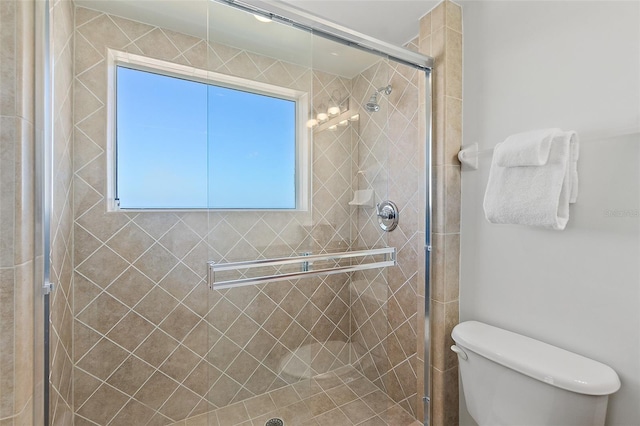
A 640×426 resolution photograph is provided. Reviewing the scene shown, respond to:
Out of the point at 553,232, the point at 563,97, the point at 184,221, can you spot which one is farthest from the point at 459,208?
the point at 184,221

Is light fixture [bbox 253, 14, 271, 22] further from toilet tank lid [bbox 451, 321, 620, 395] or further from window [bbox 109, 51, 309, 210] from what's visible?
toilet tank lid [bbox 451, 321, 620, 395]

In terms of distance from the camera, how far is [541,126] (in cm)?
113

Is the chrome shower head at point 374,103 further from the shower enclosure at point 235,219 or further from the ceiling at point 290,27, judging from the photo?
the ceiling at point 290,27

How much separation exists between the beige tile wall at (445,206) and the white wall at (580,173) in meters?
Result: 0.07

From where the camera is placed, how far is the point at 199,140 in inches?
64.9

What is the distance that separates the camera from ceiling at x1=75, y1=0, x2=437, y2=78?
1109 mm

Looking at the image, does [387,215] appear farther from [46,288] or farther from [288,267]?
[46,288]

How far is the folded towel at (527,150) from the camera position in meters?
0.97

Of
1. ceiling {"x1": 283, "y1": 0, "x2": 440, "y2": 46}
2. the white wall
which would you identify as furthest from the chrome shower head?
the white wall

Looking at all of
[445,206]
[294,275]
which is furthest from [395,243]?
[294,275]

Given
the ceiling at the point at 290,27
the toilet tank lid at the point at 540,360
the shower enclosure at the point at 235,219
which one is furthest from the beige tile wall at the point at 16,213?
the toilet tank lid at the point at 540,360

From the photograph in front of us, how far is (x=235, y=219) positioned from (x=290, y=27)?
2.76ft

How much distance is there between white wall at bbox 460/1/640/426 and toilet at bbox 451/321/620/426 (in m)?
0.11

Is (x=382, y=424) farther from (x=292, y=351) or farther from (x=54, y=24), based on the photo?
(x=54, y=24)
